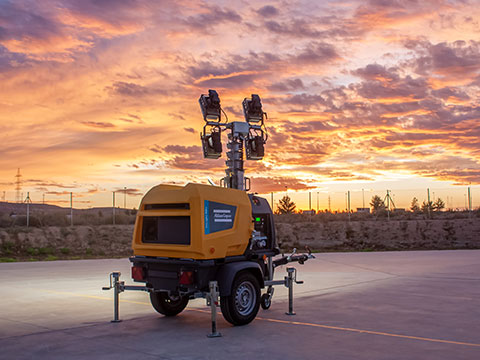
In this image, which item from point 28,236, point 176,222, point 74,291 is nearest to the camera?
point 176,222

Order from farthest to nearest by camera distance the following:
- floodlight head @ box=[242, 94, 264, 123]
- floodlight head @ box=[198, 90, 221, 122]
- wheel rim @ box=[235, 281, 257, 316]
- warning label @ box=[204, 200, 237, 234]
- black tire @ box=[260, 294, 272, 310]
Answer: floodlight head @ box=[242, 94, 264, 123]
floodlight head @ box=[198, 90, 221, 122]
black tire @ box=[260, 294, 272, 310]
wheel rim @ box=[235, 281, 257, 316]
warning label @ box=[204, 200, 237, 234]

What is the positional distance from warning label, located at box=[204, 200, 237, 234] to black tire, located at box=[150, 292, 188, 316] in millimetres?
2014

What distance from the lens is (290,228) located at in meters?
46.6

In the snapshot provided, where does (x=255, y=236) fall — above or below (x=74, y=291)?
above

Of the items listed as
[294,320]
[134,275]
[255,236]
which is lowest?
[294,320]

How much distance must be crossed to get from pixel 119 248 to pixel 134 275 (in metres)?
26.9

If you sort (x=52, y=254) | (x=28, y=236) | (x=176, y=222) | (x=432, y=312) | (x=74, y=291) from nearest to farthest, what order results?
1. (x=176, y=222)
2. (x=432, y=312)
3. (x=74, y=291)
4. (x=52, y=254)
5. (x=28, y=236)

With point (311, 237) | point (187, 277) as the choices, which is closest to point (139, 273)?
point (187, 277)

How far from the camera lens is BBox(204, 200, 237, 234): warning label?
31.2ft

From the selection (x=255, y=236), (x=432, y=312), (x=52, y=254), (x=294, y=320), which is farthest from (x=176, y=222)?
(x=52, y=254)

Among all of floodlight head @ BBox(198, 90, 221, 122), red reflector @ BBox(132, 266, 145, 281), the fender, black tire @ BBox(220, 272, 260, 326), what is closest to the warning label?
the fender

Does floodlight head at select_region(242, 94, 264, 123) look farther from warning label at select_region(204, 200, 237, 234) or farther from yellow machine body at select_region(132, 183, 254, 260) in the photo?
warning label at select_region(204, 200, 237, 234)

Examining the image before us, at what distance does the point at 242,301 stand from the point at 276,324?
2.38 feet

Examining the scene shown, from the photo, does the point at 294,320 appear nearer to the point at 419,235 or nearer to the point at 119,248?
the point at 119,248
